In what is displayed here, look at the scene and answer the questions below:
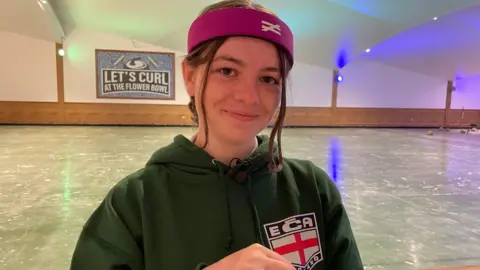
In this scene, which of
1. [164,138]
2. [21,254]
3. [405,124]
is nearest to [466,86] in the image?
[405,124]

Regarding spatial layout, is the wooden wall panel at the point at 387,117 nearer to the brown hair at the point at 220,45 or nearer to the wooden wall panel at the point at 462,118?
the wooden wall panel at the point at 462,118

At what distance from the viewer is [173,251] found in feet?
2.38

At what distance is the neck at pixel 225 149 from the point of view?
0.82m

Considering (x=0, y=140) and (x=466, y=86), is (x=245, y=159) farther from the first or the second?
(x=466, y=86)

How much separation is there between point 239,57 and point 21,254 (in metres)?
1.93

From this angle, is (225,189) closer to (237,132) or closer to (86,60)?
(237,132)

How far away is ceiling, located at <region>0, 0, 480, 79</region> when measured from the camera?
704 cm

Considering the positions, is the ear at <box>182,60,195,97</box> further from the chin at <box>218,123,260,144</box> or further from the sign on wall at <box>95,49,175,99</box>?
the sign on wall at <box>95,49,175,99</box>

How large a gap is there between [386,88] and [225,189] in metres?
11.3

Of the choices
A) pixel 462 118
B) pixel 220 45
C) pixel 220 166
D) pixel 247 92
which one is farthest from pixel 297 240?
pixel 462 118

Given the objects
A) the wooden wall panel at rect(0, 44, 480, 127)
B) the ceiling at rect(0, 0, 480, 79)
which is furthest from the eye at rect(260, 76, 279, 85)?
the wooden wall panel at rect(0, 44, 480, 127)

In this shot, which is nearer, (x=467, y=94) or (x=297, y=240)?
(x=297, y=240)

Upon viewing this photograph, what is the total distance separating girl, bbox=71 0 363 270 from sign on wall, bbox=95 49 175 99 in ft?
30.8

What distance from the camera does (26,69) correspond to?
9.26 m
